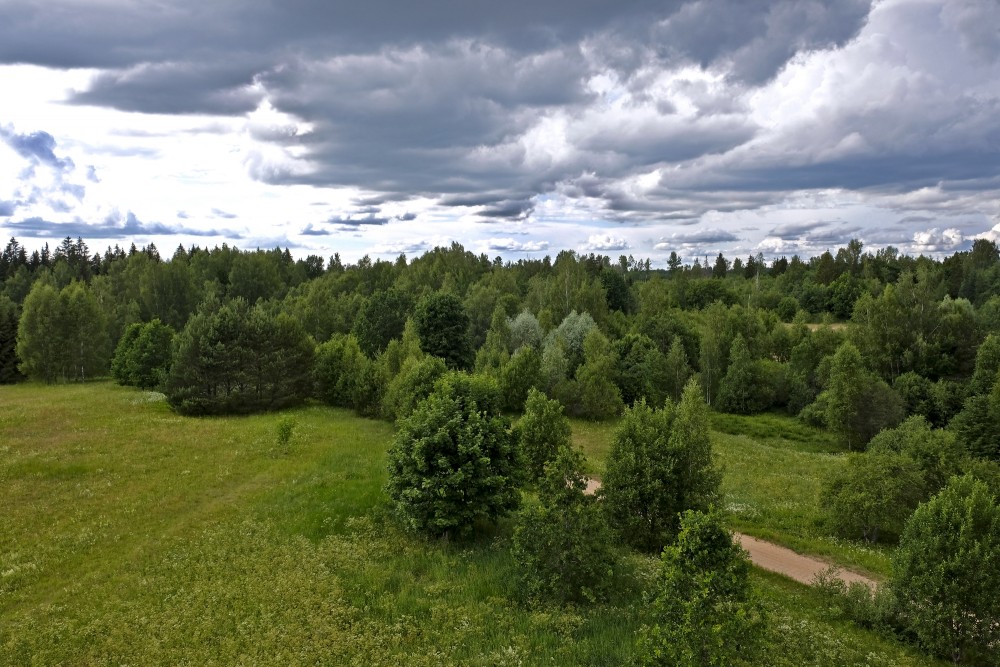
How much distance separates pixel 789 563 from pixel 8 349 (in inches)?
3308

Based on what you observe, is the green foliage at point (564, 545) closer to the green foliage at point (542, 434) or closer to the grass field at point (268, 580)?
the grass field at point (268, 580)

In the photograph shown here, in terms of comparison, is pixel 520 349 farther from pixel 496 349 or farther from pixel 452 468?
pixel 452 468

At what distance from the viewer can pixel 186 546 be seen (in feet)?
67.9

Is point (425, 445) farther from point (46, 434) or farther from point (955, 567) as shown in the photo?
point (46, 434)

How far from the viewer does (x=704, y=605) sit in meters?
11.2

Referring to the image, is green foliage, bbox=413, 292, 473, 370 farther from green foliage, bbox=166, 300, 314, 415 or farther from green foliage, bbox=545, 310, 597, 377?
green foliage, bbox=166, 300, 314, 415

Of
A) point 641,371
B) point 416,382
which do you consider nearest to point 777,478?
point 416,382

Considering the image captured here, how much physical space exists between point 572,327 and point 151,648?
55.0 metres

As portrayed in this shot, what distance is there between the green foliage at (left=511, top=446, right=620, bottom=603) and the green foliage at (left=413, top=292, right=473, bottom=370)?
138 feet

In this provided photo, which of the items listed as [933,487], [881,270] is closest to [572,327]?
[933,487]

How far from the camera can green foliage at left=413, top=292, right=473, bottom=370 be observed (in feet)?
194

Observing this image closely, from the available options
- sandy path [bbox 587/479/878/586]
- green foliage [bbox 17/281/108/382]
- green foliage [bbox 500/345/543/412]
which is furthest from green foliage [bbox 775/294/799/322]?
green foliage [bbox 17/281/108/382]

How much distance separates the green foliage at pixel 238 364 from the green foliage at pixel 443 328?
1226 centimetres

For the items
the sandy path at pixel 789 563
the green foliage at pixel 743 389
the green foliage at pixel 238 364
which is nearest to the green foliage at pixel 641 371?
the green foliage at pixel 743 389
